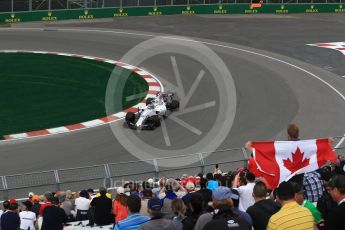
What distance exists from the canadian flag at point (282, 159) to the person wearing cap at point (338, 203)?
3.83m

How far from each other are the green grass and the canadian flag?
12.5 meters

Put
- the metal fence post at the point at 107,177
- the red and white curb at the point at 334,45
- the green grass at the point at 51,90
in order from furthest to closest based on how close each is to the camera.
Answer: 1. the red and white curb at the point at 334,45
2. the green grass at the point at 51,90
3. the metal fence post at the point at 107,177

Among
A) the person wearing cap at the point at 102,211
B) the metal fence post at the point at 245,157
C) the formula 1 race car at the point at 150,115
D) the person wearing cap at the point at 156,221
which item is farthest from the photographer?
the formula 1 race car at the point at 150,115

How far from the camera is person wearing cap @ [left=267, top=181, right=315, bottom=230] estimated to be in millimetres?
7070

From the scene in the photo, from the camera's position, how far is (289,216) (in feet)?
23.4

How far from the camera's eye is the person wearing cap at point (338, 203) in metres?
6.98

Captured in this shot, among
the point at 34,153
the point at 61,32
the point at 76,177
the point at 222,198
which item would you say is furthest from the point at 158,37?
the point at 222,198

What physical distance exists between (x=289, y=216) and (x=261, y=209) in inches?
33.9

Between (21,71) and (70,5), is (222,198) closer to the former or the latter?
(21,71)

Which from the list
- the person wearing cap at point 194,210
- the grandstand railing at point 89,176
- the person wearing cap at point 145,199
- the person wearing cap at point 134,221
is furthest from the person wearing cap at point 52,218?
the grandstand railing at point 89,176

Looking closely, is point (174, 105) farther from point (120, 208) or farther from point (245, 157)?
point (120, 208)

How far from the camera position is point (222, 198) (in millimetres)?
7500

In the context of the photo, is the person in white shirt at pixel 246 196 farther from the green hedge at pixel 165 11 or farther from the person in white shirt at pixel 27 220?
the green hedge at pixel 165 11

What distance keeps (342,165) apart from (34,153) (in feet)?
33.0
